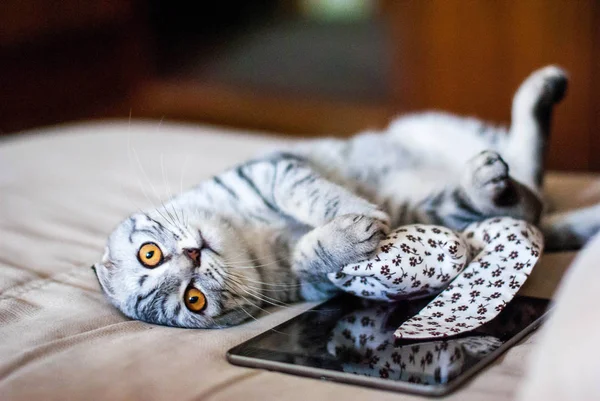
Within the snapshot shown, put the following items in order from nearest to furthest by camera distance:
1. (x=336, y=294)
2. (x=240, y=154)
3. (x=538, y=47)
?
(x=336, y=294)
(x=240, y=154)
(x=538, y=47)

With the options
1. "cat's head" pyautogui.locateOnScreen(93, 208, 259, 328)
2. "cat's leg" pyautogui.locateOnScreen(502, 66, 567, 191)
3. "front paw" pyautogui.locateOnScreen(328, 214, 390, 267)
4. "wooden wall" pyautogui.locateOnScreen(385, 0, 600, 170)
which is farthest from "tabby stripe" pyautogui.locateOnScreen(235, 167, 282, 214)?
"wooden wall" pyautogui.locateOnScreen(385, 0, 600, 170)

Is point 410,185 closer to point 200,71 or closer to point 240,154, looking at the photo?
point 240,154

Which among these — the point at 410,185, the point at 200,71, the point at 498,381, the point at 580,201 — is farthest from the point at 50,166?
the point at 200,71

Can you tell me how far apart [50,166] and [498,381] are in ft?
4.96

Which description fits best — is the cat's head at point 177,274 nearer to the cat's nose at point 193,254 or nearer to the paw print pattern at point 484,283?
the cat's nose at point 193,254

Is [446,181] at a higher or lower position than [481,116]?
lower

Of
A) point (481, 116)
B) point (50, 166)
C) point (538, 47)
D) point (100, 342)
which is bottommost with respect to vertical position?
point (100, 342)

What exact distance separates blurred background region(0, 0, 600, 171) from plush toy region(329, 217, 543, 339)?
184 cm

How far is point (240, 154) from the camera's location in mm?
2074

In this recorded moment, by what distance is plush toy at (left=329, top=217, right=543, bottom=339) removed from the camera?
3.81 ft

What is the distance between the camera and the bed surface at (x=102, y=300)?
986 mm

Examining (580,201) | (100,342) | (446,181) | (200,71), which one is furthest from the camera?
(200,71)

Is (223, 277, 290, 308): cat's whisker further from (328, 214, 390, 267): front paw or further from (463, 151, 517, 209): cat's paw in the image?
(463, 151, 517, 209): cat's paw

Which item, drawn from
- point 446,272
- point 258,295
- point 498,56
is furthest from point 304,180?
point 498,56
